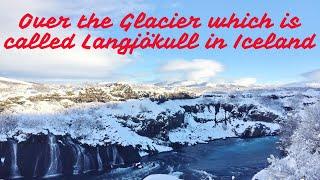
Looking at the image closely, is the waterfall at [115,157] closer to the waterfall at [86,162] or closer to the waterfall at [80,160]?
the waterfall at [80,160]

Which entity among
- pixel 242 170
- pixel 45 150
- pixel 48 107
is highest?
pixel 48 107

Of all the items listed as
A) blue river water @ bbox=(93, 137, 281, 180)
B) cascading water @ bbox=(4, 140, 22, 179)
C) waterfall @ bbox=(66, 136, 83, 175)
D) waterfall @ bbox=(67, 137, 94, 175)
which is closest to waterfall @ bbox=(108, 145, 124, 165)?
blue river water @ bbox=(93, 137, 281, 180)

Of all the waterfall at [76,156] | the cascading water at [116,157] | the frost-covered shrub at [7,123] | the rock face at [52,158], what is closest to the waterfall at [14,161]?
the rock face at [52,158]

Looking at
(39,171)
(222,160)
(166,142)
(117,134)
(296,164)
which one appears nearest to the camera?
(296,164)

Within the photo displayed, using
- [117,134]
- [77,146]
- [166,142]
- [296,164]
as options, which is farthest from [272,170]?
[166,142]

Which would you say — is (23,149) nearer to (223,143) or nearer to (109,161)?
Result: (109,161)

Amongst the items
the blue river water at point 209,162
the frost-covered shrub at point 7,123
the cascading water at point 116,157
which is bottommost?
the blue river water at point 209,162
